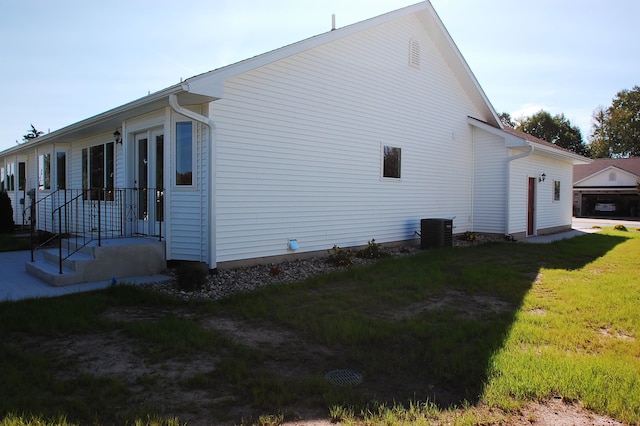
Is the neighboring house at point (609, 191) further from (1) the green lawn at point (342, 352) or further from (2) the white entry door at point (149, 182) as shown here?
(2) the white entry door at point (149, 182)

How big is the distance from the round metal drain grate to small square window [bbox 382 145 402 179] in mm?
8165

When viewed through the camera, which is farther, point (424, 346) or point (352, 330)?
point (352, 330)

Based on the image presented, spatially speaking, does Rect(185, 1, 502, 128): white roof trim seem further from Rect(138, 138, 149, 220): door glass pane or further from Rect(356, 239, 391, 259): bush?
Rect(356, 239, 391, 259): bush

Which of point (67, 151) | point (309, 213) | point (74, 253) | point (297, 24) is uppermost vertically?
point (297, 24)

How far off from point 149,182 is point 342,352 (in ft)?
20.9

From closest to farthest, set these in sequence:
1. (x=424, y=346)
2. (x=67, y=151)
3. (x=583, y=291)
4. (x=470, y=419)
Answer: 1. (x=470, y=419)
2. (x=424, y=346)
3. (x=583, y=291)
4. (x=67, y=151)

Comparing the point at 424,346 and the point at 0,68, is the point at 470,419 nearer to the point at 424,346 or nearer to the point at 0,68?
the point at 424,346

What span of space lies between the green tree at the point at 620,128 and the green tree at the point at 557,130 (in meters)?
4.87

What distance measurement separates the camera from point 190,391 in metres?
3.49

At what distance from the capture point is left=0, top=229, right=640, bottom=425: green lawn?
320 cm

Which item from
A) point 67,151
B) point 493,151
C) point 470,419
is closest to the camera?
point 470,419

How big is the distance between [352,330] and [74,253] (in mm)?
5630

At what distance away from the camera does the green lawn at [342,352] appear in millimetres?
3203

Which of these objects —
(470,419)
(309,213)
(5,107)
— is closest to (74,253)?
(309,213)
